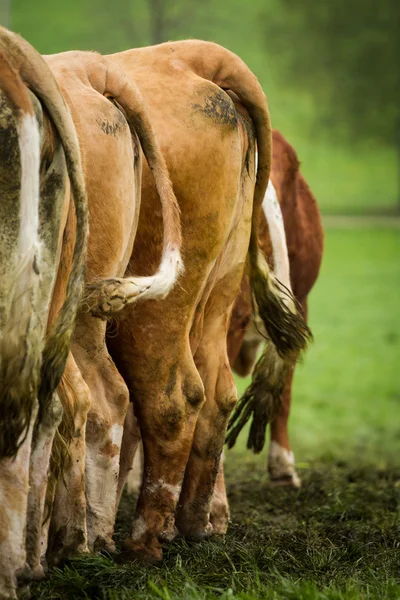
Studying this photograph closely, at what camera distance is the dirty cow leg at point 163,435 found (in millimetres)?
4855

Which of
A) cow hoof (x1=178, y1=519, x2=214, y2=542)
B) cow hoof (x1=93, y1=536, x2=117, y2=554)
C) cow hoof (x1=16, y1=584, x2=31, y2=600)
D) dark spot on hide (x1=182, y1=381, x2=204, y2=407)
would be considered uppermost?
dark spot on hide (x1=182, y1=381, x2=204, y2=407)

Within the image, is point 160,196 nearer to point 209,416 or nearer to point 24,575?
point 209,416

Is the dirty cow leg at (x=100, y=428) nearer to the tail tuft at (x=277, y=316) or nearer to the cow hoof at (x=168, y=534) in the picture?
the cow hoof at (x=168, y=534)

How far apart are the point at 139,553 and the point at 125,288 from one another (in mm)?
1329

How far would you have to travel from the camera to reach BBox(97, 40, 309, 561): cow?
4.86 metres

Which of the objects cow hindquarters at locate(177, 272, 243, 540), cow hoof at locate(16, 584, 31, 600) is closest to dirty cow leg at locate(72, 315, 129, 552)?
cow hindquarters at locate(177, 272, 243, 540)

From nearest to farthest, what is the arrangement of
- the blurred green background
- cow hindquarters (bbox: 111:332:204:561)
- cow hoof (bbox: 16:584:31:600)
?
1. cow hoof (bbox: 16:584:31:600)
2. cow hindquarters (bbox: 111:332:204:561)
3. the blurred green background

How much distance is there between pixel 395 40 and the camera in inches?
1021

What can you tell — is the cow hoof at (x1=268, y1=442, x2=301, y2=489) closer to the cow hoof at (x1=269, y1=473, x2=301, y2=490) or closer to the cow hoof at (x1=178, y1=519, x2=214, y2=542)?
the cow hoof at (x1=269, y1=473, x2=301, y2=490)

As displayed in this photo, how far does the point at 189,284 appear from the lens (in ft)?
16.1

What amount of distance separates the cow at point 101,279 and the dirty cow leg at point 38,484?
169mm

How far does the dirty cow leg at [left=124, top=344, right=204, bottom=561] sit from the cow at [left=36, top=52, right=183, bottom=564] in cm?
23

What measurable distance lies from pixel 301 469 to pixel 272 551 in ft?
12.5

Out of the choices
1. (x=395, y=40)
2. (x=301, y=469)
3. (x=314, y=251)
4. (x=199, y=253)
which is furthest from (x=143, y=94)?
(x=395, y=40)
